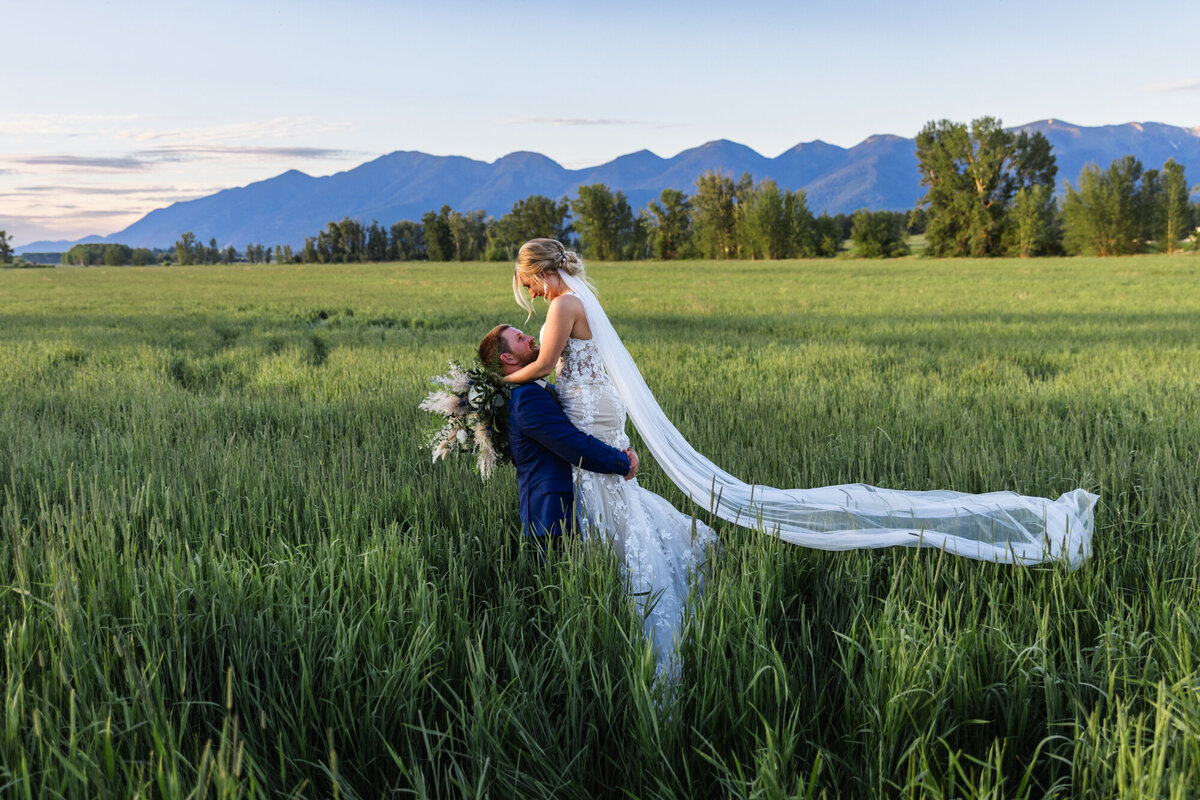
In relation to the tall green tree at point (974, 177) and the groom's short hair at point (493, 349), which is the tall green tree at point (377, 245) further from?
the groom's short hair at point (493, 349)

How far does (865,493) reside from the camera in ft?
12.6

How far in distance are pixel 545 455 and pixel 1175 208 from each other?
101078mm

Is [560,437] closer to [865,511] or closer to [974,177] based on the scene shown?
[865,511]

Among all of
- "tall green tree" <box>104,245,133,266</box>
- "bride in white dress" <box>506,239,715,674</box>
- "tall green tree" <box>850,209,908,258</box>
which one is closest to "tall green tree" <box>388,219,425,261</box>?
"tall green tree" <box>104,245,133,266</box>

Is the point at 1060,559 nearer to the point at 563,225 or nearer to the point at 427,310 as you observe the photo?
the point at 427,310

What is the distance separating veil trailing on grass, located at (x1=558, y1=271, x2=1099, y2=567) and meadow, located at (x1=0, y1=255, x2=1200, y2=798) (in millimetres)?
109

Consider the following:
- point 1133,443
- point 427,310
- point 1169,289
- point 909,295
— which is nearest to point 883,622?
point 1133,443

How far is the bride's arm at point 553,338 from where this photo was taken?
11.5 feet

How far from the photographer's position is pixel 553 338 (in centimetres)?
365

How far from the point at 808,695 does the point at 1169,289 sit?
101 ft

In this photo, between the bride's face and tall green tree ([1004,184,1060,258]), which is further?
tall green tree ([1004,184,1060,258])

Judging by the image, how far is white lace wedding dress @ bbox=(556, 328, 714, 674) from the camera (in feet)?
10.6

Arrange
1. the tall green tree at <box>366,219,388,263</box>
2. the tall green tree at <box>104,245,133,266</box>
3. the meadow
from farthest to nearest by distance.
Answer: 1. the tall green tree at <box>104,245,133,266</box>
2. the tall green tree at <box>366,219,388,263</box>
3. the meadow

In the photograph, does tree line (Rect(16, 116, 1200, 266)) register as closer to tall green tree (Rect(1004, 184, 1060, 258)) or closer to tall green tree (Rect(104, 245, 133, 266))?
tall green tree (Rect(1004, 184, 1060, 258))
